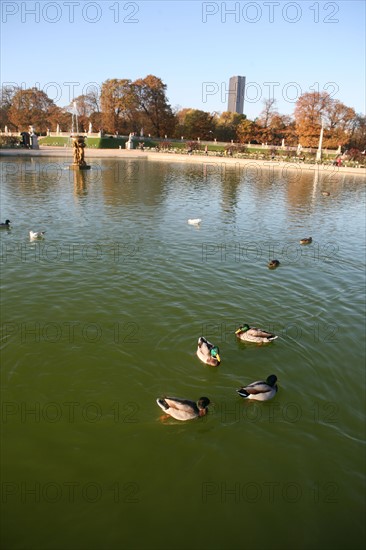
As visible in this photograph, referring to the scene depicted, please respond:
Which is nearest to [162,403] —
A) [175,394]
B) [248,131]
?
[175,394]

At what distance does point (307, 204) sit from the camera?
95.6 feet

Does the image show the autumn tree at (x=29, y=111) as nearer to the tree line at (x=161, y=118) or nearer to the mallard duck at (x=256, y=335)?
the tree line at (x=161, y=118)

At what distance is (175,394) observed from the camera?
752 cm

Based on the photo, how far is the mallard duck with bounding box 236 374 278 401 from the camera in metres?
7.32

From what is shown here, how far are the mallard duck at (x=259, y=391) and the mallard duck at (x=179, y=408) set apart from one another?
2.98ft

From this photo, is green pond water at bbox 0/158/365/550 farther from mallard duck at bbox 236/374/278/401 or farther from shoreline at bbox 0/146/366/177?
shoreline at bbox 0/146/366/177

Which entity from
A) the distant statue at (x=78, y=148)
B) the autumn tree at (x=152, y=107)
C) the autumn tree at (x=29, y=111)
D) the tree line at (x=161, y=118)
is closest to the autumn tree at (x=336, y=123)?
the tree line at (x=161, y=118)

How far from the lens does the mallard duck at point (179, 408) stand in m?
6.74

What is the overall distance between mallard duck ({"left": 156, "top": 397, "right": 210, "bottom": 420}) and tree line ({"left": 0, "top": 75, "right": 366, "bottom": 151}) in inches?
3396

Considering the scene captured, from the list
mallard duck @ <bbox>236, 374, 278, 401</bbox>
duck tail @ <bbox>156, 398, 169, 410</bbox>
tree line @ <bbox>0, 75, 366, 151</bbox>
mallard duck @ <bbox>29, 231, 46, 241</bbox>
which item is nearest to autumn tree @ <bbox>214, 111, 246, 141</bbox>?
tree line @ <bbox>0, 75, 366, 151</bbox>

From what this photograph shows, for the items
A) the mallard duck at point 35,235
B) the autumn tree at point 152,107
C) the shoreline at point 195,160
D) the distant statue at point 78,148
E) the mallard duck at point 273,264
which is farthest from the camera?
the autumn tree at point 152,107

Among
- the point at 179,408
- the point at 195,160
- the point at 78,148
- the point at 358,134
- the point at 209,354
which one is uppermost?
the point at 358,134

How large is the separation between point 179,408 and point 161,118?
101 meters

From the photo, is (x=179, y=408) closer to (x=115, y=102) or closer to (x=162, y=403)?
(x=162, y=403)
